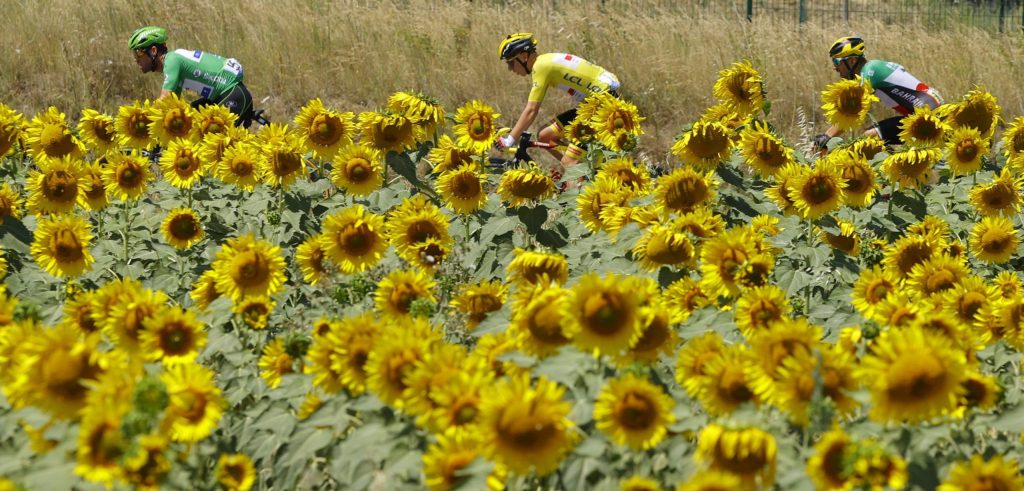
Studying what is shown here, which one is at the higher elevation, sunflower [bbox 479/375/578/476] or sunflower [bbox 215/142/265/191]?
sunflower [bbox 479/375/578/476]

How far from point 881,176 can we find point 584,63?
441cm

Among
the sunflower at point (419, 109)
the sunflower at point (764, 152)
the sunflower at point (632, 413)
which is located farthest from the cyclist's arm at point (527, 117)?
the sunflower at point (632, 413)

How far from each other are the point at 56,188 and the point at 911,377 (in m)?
3.41

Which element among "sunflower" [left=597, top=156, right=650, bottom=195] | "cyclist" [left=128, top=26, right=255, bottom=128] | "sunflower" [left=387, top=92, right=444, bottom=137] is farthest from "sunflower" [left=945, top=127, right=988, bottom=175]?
"cyclist" [left=128, top=26, right=255, bottom=128]

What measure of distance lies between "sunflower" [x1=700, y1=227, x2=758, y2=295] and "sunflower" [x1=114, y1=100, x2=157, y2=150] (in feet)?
9.41

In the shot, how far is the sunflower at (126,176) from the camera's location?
464cm

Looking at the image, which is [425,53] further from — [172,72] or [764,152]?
[764,152]

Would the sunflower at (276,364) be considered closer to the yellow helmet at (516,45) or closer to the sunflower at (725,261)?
the sunflower at (725,261)

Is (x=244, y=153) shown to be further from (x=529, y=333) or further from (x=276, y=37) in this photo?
(x=276, y=37)

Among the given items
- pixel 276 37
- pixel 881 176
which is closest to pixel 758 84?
pixel 881 176

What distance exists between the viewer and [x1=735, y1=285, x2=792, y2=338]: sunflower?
119 inches

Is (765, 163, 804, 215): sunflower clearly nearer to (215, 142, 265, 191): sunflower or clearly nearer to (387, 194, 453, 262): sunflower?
(387, 194, 453, 262): sunflower

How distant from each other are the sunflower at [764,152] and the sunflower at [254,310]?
7.70 ft

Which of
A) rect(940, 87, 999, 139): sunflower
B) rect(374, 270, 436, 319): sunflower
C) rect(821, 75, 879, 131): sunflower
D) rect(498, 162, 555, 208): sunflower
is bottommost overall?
rect(940, 87, 999, 139): sunflower
